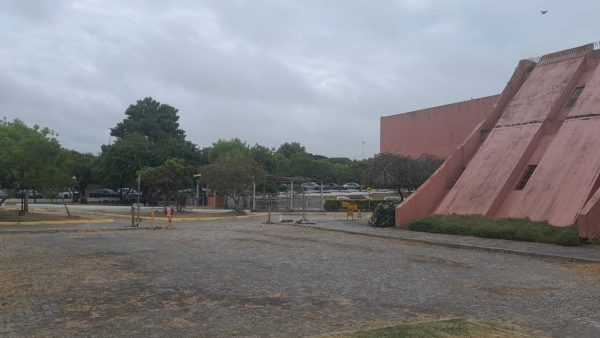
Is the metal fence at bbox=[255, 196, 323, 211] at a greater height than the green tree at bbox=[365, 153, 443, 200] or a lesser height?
lesser

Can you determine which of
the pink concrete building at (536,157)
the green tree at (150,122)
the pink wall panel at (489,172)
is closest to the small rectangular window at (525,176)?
the pink concrete building at (536,157)

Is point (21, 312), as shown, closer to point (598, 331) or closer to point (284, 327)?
point (284, 327)

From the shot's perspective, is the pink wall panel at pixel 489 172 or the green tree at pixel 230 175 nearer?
the pink wall panel at pixel 489 172

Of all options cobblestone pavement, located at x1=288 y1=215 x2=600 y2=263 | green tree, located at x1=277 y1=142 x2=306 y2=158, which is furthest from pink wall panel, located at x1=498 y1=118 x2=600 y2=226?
green tree, located at x1=277 y1=142 x2=306 y2=158

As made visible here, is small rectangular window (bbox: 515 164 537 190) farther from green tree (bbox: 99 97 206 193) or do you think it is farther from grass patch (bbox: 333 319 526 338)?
green tree (bbox: 99 97 206 193)

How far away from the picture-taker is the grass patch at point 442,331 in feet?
19.8

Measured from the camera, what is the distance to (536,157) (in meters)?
22.6

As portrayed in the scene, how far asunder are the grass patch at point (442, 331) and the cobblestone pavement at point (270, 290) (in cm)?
58

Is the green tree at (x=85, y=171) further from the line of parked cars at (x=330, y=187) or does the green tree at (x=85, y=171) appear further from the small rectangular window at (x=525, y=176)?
the small rectangular window at (x=525, y=176)

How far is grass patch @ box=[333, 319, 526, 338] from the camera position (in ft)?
19.8

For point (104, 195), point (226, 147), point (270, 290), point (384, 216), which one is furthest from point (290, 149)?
point (270, 290)

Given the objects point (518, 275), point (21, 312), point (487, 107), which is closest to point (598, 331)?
point (518, 275)

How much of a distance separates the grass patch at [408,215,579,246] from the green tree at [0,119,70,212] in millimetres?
17886

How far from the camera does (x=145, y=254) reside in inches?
560
